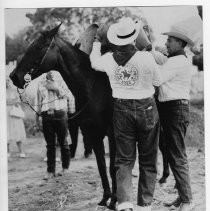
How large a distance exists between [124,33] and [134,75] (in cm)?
38

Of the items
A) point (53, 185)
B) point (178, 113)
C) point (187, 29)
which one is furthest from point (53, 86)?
point (187, 29)

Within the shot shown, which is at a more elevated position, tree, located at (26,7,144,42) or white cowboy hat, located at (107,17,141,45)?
tree, located at (26,7,144,42)

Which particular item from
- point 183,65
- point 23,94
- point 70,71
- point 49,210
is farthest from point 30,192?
point 183,65

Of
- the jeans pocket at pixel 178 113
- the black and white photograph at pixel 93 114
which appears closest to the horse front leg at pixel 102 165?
the black and white photograph at pixel 93 114

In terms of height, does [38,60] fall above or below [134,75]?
above

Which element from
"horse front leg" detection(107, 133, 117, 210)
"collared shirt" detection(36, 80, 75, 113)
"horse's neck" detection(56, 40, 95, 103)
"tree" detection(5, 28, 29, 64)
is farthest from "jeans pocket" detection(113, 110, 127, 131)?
"tree" detection(5, 28, 29, 64)

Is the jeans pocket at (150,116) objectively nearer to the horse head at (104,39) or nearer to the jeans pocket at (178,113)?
the jeans pocket at (178,113)

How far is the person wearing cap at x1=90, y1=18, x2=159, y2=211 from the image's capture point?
13.3ft

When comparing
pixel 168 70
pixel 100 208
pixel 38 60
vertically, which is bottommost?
pixel 100 208

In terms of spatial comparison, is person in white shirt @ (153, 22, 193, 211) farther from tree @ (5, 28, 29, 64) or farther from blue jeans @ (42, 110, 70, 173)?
tree @ (5, 28, 29, 64)

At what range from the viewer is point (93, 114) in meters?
4.41

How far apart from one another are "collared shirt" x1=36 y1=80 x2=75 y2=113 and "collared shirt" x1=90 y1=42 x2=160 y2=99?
1.60ft

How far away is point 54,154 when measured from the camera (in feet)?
14.9

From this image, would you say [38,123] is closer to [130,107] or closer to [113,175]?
[113,175]
